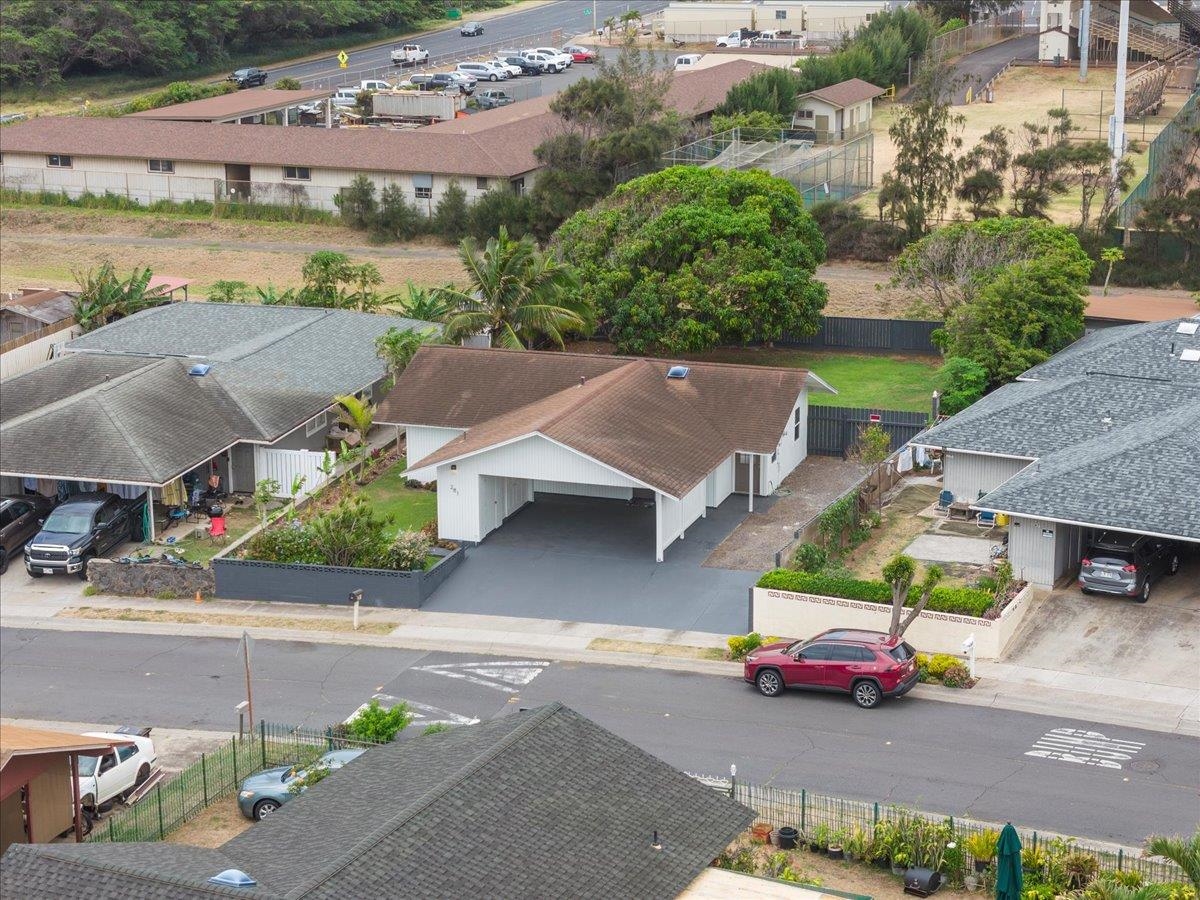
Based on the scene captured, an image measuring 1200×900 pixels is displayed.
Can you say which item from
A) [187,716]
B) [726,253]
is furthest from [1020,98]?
[187,716]

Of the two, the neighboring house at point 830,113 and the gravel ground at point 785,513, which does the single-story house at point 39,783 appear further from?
the neighboring house at point 830,113

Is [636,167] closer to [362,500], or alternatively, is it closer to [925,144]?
[925,144]

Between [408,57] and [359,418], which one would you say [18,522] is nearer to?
[359,418]

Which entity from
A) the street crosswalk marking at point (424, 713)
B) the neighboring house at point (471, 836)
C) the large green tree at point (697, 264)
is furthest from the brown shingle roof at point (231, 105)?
the neighboring house at point (471, 836)

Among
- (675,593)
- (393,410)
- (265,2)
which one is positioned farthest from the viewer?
(265,2)

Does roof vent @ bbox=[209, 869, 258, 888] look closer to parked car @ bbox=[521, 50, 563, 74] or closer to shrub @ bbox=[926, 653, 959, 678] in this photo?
shrub @ bbox=[926, 653, 959, 678]

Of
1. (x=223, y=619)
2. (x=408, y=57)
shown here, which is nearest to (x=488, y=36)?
(x=408, y=57)

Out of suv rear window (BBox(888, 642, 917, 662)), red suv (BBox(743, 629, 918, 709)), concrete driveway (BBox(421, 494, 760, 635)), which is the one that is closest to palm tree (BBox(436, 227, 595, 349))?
concrete driveway (BBox(421, 494, 760, 635))
